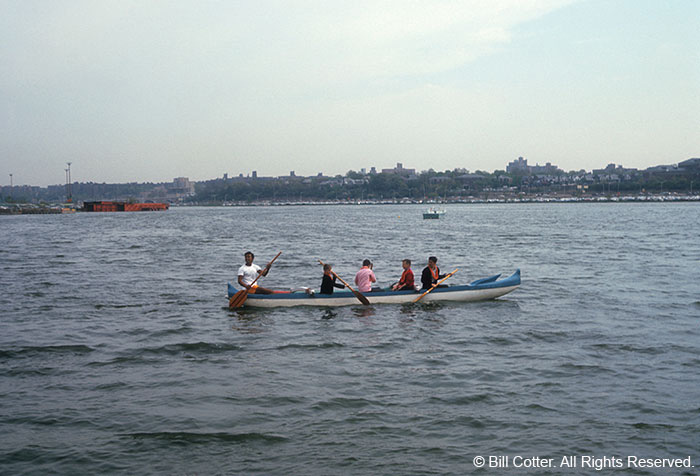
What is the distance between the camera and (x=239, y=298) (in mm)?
19125

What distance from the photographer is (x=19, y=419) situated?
9.95 m

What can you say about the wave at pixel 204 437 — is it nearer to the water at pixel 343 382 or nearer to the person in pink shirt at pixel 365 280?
the water at pixel 343 382

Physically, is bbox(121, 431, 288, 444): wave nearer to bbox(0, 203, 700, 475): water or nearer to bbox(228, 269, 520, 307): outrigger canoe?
bbox(0, 203, 700, 475): water

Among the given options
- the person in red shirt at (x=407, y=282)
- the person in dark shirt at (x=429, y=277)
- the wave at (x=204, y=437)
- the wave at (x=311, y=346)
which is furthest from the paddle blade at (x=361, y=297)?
the wave at (x=204, y=437)

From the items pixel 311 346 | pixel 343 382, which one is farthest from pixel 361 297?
pixel 343 382

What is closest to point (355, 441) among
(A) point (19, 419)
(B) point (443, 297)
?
(A) point (19, 419)

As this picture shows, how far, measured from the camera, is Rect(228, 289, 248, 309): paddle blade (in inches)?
749

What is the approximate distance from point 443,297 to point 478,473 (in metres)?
12.1

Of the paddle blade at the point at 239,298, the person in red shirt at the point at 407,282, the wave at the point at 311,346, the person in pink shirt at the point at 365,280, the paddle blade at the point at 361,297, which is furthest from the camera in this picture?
the person in red shirt at the point at 407,282

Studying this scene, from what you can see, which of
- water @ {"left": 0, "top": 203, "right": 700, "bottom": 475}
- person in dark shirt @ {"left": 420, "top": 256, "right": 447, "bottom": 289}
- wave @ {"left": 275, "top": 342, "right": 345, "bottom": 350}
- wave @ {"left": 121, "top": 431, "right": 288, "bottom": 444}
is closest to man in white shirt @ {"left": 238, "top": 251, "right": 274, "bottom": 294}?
water @ {"left": 0, "top": 203, "right": 700, "bottom": 475}

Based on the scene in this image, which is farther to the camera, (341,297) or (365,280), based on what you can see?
(365,280)

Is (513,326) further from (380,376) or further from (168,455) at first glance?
(168,455)

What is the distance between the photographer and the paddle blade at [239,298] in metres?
19.0

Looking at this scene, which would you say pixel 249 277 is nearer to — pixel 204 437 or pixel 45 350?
pixel 45 350
